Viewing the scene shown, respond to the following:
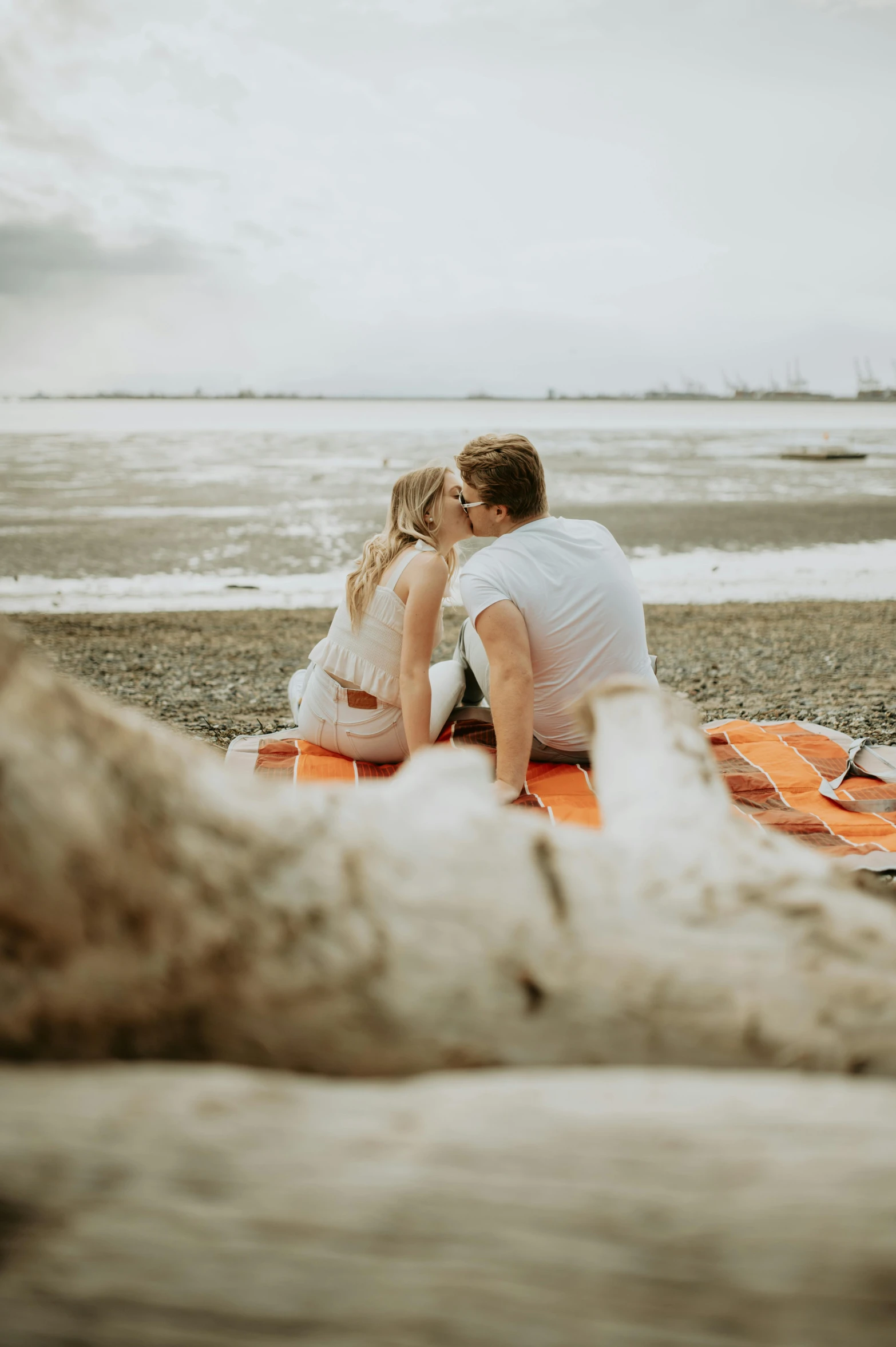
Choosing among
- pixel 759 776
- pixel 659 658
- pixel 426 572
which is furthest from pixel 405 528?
pixel 659 658

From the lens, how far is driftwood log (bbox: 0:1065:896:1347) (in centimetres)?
108

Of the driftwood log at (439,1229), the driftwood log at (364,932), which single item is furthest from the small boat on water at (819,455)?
the driftwood log at (439,1229)

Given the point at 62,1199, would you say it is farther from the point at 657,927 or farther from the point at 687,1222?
the point at 657,927

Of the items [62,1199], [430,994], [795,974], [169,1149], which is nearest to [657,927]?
[795,974]

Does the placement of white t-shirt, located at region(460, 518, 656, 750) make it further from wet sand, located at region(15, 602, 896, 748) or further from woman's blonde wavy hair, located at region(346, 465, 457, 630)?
wet sand, located at region(15, 602, 896, 748)

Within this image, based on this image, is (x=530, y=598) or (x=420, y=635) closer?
(x=530, y=598)

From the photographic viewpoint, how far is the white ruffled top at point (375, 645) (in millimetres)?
3957

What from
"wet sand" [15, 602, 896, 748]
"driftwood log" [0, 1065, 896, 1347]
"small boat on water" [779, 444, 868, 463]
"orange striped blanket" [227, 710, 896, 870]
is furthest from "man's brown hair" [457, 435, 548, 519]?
"small boat on water" [779, 444, 868, 463]

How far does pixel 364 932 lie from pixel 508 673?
7.76 feet

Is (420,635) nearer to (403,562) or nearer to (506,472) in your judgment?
(403,562)

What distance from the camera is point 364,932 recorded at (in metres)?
1.33

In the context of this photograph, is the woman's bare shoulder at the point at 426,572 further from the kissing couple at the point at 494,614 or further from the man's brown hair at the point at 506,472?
the man's brown hair at the point at 506,472

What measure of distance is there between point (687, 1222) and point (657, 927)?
0.41 m

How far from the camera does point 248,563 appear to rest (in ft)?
44.9
